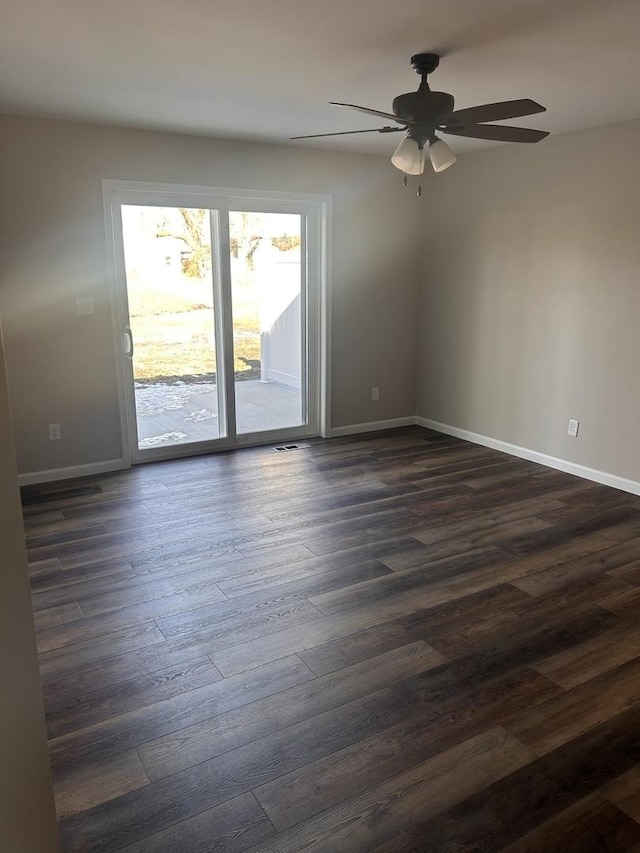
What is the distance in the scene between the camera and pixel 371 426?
6.06 meters

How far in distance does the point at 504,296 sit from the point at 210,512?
10.00 feet

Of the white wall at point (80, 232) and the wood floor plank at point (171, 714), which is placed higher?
the white wall at point (80, 232)

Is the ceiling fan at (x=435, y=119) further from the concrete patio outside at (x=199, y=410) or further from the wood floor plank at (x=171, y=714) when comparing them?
the concrete patio outside at (x=199, y=410)

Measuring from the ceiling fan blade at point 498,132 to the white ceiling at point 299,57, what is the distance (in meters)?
0.32

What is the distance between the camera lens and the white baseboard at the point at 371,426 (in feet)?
19.2

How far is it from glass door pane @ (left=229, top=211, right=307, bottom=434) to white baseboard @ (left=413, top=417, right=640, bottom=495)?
1.39 m

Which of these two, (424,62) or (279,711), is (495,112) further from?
(279,711)

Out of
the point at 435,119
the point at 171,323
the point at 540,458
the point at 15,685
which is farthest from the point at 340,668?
the point at 171,323

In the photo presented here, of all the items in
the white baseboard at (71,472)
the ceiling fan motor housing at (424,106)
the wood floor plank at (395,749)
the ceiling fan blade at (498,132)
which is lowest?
the wood floor plank at (395,749)

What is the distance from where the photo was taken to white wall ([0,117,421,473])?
4.17 m

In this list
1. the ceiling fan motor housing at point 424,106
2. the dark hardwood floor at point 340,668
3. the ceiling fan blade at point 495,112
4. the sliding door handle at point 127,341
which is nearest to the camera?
the dark hardwood floor at point 340,668

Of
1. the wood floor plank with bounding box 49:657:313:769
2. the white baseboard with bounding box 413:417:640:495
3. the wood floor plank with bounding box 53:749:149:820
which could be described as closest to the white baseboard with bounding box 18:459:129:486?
the wood floor plank with bounding box 49:657:313:769

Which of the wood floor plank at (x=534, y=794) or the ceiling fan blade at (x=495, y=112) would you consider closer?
the wood floor plank at (x=534, y=794)

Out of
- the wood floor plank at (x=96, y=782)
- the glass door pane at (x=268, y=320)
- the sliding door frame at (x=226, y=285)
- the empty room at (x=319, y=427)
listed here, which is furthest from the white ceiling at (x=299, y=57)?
the wood floor plank at (x=96, y=782)
